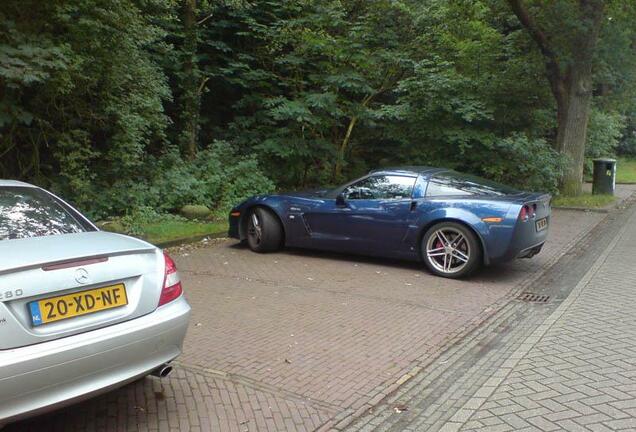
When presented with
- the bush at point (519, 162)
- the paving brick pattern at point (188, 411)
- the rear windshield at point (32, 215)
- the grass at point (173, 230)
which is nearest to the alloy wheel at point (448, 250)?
the paving brick pattern at point (188, 411)

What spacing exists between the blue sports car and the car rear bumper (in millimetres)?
4396

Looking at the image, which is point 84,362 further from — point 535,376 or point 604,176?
point 604,176

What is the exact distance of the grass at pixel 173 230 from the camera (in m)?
9.16

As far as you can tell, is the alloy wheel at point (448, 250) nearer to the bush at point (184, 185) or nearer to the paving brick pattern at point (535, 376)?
the paving brick pattern at point (535, 376)

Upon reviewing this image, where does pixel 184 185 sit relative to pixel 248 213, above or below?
above

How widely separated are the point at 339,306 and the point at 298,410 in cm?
232

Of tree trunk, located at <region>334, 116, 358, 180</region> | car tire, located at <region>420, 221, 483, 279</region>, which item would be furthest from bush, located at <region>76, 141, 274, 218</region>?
car tire, located at <region>420, 221, 483, 279</region>

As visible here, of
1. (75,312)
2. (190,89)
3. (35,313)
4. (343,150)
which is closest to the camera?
(35,313)

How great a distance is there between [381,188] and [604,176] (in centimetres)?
1166

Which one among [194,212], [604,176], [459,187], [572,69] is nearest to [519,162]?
[572,69]

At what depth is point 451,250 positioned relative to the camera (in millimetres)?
7059

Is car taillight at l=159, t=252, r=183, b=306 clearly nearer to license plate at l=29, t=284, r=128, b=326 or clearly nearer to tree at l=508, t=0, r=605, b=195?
license plate at l=29, t=284, r=128, b=326

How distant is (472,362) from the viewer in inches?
178

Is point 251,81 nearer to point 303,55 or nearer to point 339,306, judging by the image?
point 303,55
